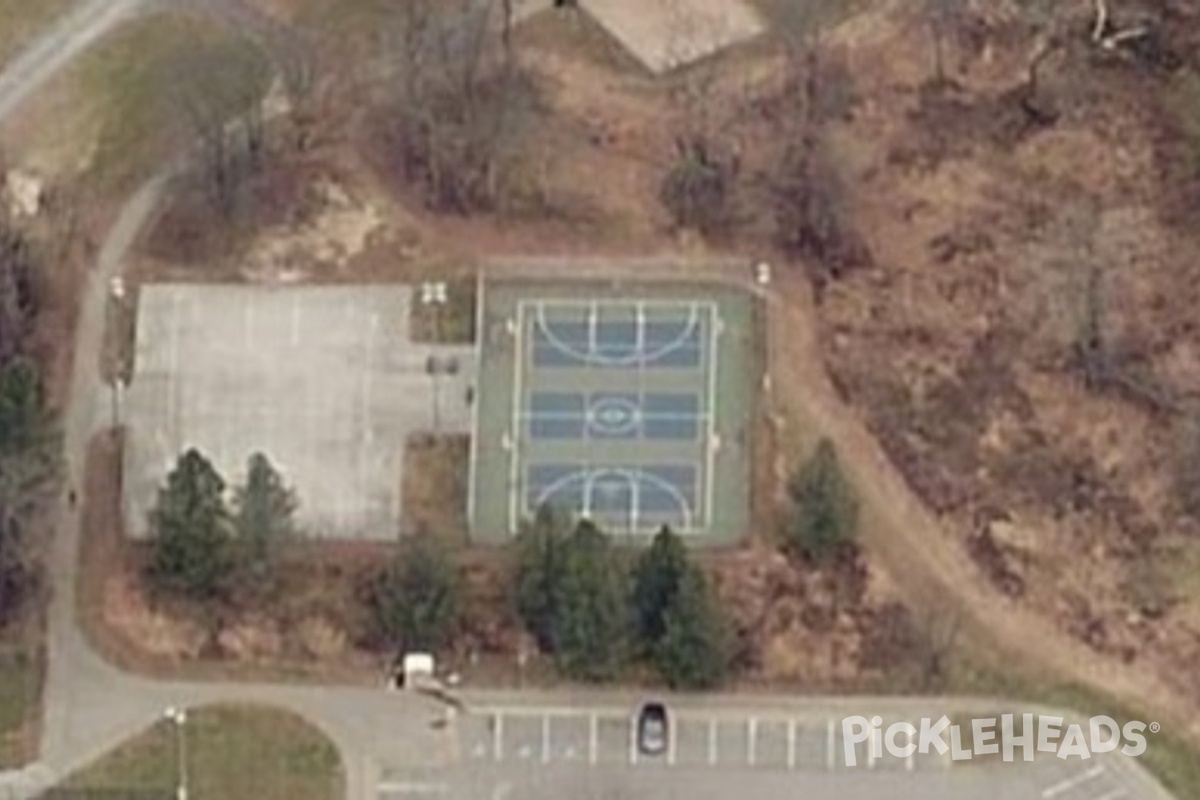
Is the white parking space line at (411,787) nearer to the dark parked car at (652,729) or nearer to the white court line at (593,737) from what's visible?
the white court line at (593,737)

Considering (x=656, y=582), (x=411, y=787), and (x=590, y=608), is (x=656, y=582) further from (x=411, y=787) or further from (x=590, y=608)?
(x=411, y=787)

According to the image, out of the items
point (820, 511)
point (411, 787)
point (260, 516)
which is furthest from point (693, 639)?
point (260, 516)

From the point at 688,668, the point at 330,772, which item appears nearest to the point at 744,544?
the point at 688,668

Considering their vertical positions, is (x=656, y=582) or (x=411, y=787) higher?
(x=656, y=582)

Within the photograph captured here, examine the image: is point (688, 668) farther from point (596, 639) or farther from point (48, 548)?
point (48, 548)

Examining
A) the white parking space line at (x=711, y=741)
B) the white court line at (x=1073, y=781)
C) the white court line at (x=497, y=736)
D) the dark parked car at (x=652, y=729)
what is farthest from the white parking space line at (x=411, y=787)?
the white court line at (x=1073, y=781)

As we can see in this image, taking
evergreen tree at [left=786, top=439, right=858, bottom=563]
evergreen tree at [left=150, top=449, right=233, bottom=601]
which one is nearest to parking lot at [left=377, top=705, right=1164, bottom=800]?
evergreen tree at [left=786, top=439, right=858, bottom=563]

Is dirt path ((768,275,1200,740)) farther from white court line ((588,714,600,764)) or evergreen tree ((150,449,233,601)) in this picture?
evergreen tree ((150,449,233,601))
